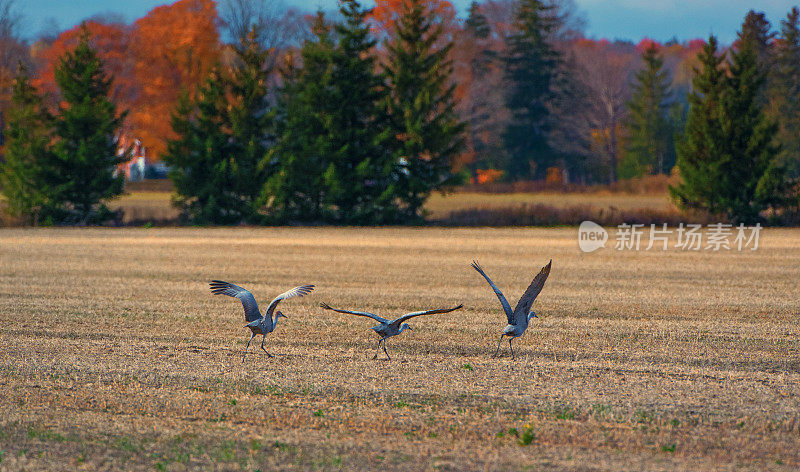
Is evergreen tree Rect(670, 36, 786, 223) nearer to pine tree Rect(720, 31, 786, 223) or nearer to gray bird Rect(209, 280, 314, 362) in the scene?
pine tree Rect(720, 31, 786, 223)

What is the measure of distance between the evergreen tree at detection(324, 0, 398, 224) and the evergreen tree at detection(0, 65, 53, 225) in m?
11.1

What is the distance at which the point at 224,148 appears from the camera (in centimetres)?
3988

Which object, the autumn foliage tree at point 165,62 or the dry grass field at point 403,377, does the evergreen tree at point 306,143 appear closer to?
the dry grass field at point 403,377

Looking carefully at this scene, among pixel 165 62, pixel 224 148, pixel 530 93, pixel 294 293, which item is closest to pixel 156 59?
pixel 165 62

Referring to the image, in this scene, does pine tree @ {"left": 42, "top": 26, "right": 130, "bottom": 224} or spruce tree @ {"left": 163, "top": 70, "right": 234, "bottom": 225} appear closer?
pine tree @ {"left": 42, "top": 26, "right": 130, "bottom": 224}

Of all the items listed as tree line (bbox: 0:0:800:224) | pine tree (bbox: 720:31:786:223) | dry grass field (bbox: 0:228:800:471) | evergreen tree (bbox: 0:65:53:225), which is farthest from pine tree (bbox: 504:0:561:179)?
dry grass field (bbox: 0:228:800:471)

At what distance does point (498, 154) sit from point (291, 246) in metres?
40.9

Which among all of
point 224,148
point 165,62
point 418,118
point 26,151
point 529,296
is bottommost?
point 529,296

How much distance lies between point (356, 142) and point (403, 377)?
30.6 metres

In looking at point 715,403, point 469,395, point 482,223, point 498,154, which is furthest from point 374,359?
point 498,154

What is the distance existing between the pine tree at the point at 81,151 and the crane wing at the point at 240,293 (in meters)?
30.8

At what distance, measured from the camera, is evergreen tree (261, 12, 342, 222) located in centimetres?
3881

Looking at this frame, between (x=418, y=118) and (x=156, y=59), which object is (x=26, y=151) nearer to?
(x=418, y=118)
